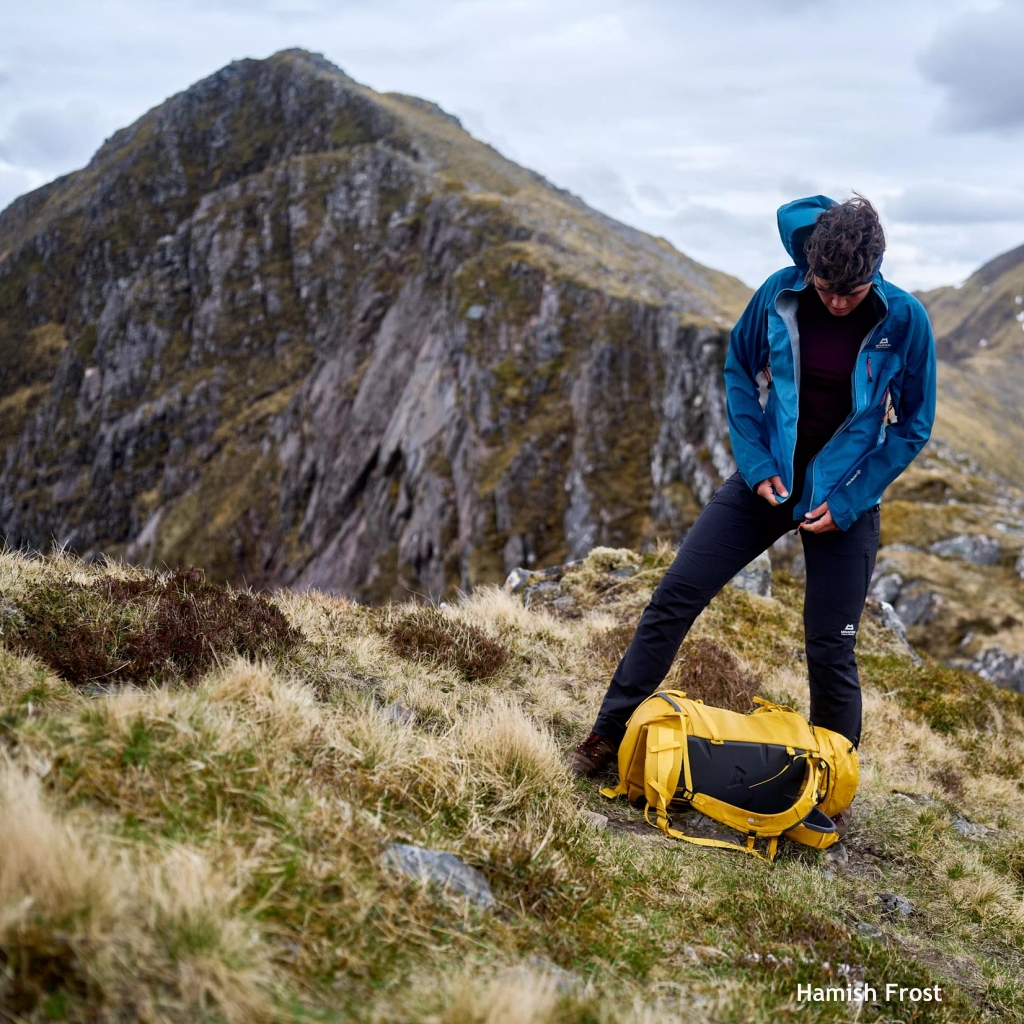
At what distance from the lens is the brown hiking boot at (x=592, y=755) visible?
5.15 m

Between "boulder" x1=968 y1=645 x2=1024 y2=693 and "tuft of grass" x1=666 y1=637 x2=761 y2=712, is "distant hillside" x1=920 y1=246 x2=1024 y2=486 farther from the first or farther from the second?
"tuft of grass" x1=666 y1=637 x2=761 y2=712

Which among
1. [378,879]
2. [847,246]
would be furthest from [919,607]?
[378,879]

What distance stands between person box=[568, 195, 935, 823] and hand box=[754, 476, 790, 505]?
0.03 feet

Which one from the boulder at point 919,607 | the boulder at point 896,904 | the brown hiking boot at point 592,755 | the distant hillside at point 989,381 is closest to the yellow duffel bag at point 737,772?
the brown hiking boot at point 592,755

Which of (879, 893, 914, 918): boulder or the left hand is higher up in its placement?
the left hand

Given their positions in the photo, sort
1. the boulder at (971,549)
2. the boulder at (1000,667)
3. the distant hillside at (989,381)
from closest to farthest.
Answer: the boulder at (1000,667) → the boulder at (971,549) → the distant hillside at (989,381)

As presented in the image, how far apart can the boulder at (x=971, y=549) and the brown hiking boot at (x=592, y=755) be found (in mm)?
23634

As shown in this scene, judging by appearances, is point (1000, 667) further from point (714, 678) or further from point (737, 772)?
point (737, 772)

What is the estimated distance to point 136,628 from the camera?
4.95 metres

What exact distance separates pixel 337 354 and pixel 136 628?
63299 mm

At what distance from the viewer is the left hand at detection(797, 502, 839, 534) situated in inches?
189

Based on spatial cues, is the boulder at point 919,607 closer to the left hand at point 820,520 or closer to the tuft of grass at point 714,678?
the tuft of grass at point 714,678

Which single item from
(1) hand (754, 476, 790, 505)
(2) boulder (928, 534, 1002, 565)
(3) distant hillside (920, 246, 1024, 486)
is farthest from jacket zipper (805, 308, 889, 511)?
(3) distant hillside (920, 246, 1024, 486)

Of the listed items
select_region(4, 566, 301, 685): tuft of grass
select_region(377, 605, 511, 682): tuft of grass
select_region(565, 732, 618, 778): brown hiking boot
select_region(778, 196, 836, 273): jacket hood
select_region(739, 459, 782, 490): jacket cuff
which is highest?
select_region(778, 196, 836, 273): jacket hood
